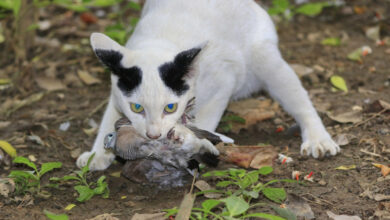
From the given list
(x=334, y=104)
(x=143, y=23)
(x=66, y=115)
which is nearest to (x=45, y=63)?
(x=66, y=115)

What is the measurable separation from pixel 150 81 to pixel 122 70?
0.65 ft

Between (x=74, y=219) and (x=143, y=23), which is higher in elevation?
(x=143, y=23)

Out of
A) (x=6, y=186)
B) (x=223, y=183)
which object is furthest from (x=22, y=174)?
(x=223, y=183)

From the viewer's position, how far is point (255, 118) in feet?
14.6

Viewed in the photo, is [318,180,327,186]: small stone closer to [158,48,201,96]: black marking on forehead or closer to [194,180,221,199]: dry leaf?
[194,180,221,199]: dry leaf

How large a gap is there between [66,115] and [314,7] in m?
2.63

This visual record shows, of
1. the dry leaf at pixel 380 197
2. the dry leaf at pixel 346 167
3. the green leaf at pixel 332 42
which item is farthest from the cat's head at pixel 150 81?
the green leaf at pixel 332 42

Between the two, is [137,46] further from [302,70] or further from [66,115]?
[302,70]

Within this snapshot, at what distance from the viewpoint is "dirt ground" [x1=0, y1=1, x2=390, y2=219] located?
319 centimetres

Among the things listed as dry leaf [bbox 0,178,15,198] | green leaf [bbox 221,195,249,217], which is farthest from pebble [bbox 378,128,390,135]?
dry leaf [bbox 0,178,15,198]

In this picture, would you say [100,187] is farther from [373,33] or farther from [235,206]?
[373,33]

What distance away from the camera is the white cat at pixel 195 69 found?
3.14m

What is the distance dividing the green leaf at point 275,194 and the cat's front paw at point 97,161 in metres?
1.31

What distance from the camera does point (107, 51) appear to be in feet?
10.3
